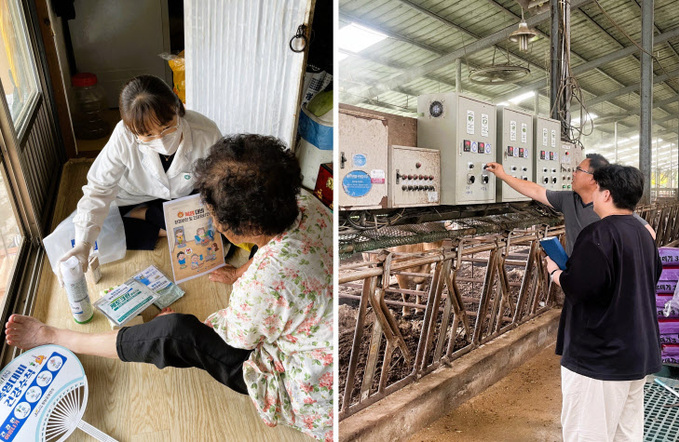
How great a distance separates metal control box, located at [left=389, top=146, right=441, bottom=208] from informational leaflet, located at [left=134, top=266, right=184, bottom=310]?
0.93 m

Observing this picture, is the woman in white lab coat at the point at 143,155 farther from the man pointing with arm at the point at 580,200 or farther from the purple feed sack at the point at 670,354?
the purple feed sack at the point at 670,354

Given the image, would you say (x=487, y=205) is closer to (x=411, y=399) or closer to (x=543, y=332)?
(x=543, y=332)

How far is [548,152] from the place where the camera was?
2516 millimetres

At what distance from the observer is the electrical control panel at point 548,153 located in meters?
2.45

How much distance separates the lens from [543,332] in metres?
2.21

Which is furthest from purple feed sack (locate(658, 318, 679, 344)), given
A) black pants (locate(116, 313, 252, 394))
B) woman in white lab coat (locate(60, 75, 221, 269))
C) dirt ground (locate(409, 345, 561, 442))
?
woman in white lab coat (locate(60, 75, 221, 269))

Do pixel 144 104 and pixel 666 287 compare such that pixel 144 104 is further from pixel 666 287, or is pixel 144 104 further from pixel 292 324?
pixel 666 287

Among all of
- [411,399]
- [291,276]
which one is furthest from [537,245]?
[291,276]

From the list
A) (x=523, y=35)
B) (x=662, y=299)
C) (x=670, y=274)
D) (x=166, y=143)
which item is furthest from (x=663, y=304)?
(x=166, y=143)

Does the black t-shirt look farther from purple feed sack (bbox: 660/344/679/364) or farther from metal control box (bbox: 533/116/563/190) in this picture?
metal control box (bbox: 533/116/563/190)

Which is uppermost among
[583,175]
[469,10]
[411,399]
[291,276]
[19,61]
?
[469,10]

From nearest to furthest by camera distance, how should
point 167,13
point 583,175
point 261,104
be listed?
point 583,175, point 261,104, point 167,13

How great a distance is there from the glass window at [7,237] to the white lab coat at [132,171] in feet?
1.31

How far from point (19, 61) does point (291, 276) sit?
2.08 meters
